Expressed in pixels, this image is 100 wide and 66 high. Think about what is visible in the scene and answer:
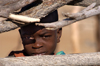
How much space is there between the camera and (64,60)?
1352mm

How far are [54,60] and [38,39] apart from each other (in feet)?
2.14

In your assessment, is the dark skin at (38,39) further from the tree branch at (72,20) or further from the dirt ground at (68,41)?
the dirt ground at (68,41)

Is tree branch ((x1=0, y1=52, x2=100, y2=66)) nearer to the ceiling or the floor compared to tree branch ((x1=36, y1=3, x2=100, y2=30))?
nearer to the floor

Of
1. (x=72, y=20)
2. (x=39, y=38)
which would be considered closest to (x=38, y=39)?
(x=39, y=38)

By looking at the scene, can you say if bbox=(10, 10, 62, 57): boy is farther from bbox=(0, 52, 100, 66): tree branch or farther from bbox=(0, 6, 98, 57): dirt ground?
bbox=(0, 6, 98, 57): dirt ground

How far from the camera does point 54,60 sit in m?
1.35

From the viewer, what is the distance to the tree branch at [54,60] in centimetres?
129

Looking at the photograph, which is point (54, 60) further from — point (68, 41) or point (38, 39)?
point (68, 41)

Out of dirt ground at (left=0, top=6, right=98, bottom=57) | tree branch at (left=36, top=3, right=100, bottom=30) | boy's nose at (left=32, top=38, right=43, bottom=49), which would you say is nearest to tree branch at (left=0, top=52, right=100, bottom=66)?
tree branch at (left=36, top=3, right=100, bottom=30)

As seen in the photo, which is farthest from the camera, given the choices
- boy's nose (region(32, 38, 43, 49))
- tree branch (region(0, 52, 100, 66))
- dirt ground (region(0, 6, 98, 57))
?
dirt ground (region(0, 6, 98, 57))

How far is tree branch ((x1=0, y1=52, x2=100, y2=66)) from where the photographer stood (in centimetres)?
129

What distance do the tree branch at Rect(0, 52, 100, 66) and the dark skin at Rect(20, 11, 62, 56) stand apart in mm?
621

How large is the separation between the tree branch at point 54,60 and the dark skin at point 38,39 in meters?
0.62

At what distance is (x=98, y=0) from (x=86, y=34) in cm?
735
